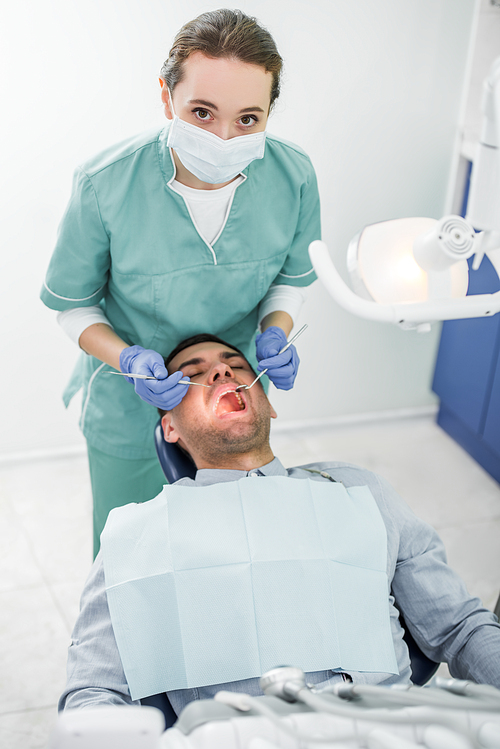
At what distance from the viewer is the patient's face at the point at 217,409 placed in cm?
149

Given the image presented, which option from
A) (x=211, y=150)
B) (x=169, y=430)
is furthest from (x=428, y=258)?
(x=169, y=430)

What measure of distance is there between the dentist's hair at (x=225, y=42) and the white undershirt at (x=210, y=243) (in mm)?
248

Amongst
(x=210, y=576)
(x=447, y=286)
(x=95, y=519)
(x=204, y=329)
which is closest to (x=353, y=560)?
(x=210, y=576)

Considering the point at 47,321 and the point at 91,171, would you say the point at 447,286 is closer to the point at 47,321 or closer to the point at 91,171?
the point at 91,171

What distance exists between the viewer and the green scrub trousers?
182 cm

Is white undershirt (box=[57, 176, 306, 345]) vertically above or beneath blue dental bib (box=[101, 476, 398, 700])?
above

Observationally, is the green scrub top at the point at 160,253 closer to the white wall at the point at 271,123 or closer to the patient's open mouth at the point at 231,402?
the patient's open mouth at the point at 231,402

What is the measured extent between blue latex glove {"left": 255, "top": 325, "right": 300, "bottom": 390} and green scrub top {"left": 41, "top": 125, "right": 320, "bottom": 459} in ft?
0.42

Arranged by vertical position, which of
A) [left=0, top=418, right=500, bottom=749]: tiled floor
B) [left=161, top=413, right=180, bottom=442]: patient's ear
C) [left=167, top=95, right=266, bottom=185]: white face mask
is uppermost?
[left=167, top=95, right=266, bottom=185]: white face mask

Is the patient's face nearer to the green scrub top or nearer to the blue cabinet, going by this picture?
the green scrub top

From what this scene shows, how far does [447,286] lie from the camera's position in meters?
0.99

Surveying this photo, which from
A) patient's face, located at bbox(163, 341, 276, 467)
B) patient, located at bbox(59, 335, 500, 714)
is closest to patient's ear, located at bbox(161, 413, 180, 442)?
patient's face, located at bbox(163, 341, 276, 467)

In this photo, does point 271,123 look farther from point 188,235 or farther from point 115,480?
point 115,480

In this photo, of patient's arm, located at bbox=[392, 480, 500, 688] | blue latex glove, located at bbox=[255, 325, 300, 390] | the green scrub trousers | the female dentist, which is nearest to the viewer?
patient's arm, located at bbox=[392, 480, 500, 688]
